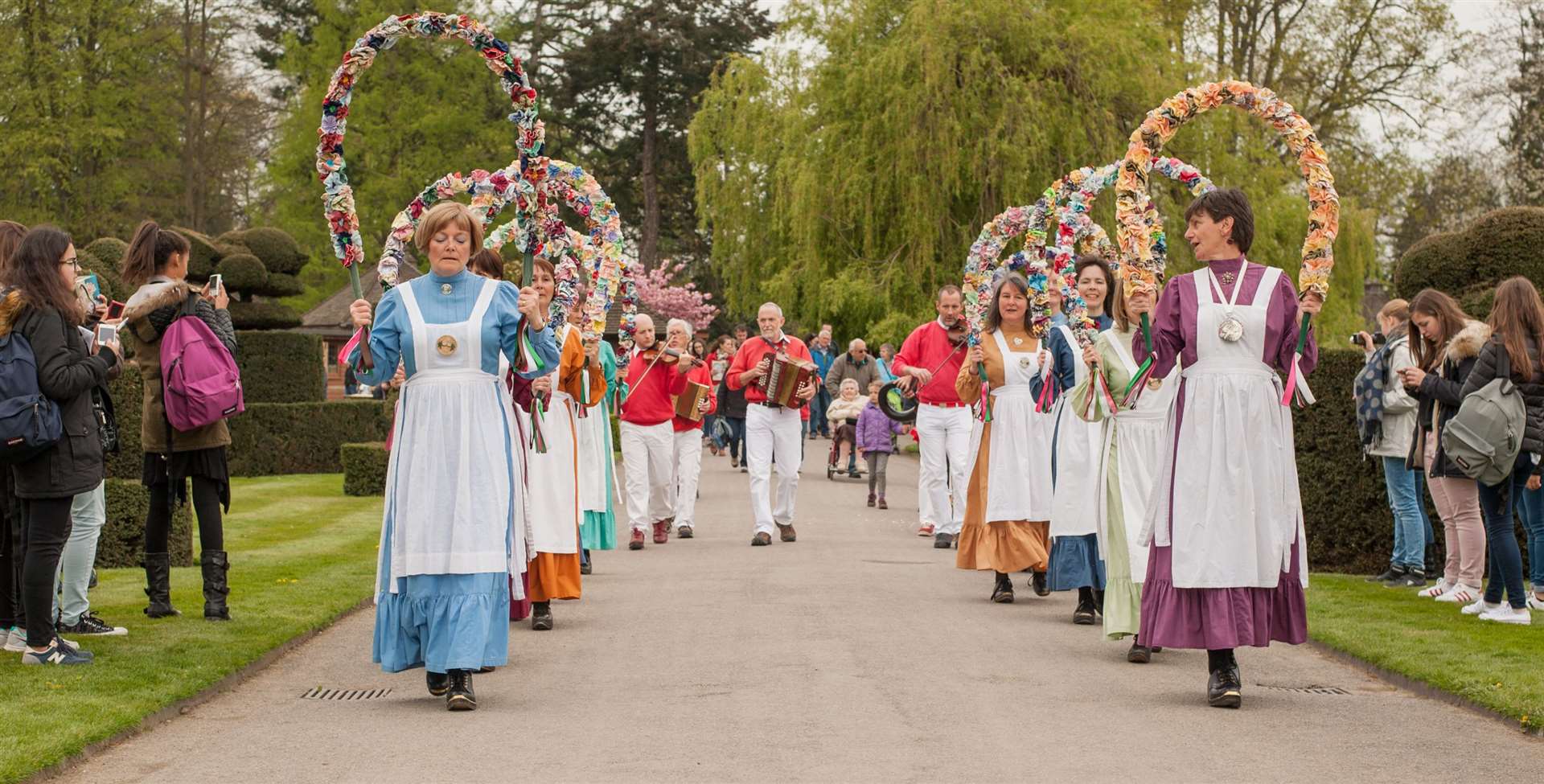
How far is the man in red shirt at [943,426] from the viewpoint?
16141 mm

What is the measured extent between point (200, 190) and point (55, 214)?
14.3ft

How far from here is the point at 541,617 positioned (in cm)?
1048

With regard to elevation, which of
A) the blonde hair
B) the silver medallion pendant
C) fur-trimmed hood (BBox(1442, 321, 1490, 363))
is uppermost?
the blonde hair

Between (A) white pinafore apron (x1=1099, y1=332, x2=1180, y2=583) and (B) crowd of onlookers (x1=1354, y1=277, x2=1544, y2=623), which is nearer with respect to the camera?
(A) white pinafore apron (x1=1099, y1=332, x2=1180, y2=583)

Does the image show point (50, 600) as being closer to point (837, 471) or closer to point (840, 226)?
point (837, 471)

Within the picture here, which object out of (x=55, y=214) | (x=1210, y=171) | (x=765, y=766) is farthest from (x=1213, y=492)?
(x=55, y=214)

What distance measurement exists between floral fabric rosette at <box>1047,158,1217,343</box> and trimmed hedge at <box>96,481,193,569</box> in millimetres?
6651

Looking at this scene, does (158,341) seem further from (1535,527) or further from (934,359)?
(1535,527)

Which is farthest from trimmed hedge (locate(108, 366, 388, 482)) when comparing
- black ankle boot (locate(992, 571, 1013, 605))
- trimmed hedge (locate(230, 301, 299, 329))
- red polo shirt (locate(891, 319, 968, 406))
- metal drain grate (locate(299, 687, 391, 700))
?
metal drain grate (locate(299, 687, 391, 700))

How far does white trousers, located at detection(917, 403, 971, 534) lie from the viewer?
55.8ft

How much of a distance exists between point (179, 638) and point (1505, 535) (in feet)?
25.6

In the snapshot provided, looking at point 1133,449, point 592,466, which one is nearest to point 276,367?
point 592,466

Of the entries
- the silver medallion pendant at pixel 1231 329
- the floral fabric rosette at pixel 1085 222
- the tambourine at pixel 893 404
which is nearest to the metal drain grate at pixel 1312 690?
the silver medallion pendant at pixel 1231 329

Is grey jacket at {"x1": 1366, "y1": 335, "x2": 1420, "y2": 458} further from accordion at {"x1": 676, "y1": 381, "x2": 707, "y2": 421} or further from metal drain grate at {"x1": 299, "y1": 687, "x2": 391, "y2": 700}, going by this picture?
metal drain grate at {"x1": 299, "y1": 687, "x2": 391, "y2": 700}
